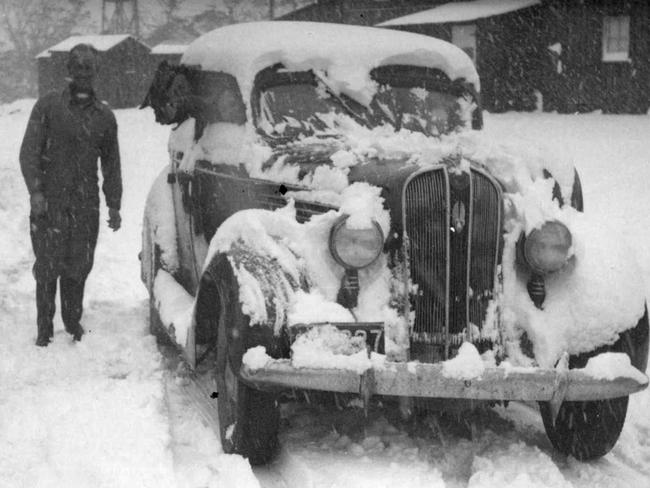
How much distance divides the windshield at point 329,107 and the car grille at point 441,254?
3.62 ft

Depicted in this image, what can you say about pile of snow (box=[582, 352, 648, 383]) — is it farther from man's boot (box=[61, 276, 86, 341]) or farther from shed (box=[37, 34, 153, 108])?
shed (box=[37, 34, 153, 108])

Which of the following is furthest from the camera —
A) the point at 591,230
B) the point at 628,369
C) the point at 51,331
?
the point at 51,331

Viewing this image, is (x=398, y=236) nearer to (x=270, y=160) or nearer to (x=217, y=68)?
(x=270, y=160)

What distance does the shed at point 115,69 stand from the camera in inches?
1406

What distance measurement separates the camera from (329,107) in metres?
5.06

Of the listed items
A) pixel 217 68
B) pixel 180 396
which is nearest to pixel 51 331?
pixel 180 396

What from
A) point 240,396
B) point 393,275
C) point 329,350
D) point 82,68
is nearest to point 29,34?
point 82,68

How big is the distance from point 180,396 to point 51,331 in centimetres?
142

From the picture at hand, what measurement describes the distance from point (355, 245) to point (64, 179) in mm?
2561

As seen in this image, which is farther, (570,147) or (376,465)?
(570,147)

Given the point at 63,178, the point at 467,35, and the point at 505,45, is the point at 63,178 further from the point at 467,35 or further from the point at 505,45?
the point at 467,35

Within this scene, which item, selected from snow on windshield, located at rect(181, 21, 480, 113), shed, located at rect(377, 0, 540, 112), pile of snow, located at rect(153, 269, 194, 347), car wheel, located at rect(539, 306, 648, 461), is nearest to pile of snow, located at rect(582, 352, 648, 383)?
car wheel, located at rect(539, 306, 648, 461)

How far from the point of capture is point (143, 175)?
1577cm

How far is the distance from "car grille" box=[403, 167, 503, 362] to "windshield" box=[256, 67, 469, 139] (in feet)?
3.62
